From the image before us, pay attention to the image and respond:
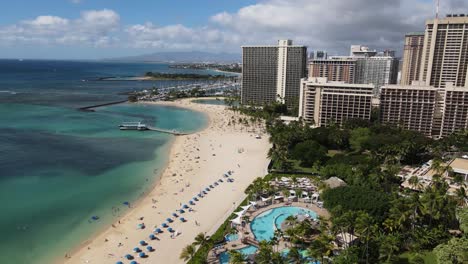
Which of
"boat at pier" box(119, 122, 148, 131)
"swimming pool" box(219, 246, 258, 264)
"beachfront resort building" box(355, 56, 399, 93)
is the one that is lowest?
"swimming pool" box(219, 246, 258, 264)

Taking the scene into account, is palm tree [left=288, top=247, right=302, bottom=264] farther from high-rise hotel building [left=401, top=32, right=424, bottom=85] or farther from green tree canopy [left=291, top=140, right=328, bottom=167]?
high-rise hotel building [left=401, top=32, right=424, bottom=85]

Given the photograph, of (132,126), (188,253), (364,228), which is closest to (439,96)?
(364,228)

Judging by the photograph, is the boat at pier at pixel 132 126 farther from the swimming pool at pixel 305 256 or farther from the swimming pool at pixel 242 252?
the swimming pool at pixel 305 256

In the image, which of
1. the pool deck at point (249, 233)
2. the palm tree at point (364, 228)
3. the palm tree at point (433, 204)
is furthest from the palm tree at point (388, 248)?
the pool deck at point (249, 233)

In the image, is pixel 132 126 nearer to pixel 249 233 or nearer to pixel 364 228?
pixel 249 233

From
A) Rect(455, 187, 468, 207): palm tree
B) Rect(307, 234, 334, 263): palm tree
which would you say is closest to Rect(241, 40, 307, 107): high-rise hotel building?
Rect(455, 187, 468, 207): palm tree

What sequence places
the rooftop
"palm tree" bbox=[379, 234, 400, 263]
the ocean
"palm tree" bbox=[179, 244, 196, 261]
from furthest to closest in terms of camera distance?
the rooftop
the ocean
"palm tree" bbox=[179, 244, 196, 261]
"palm tree" bbox=[379, 234, 400, 263]
